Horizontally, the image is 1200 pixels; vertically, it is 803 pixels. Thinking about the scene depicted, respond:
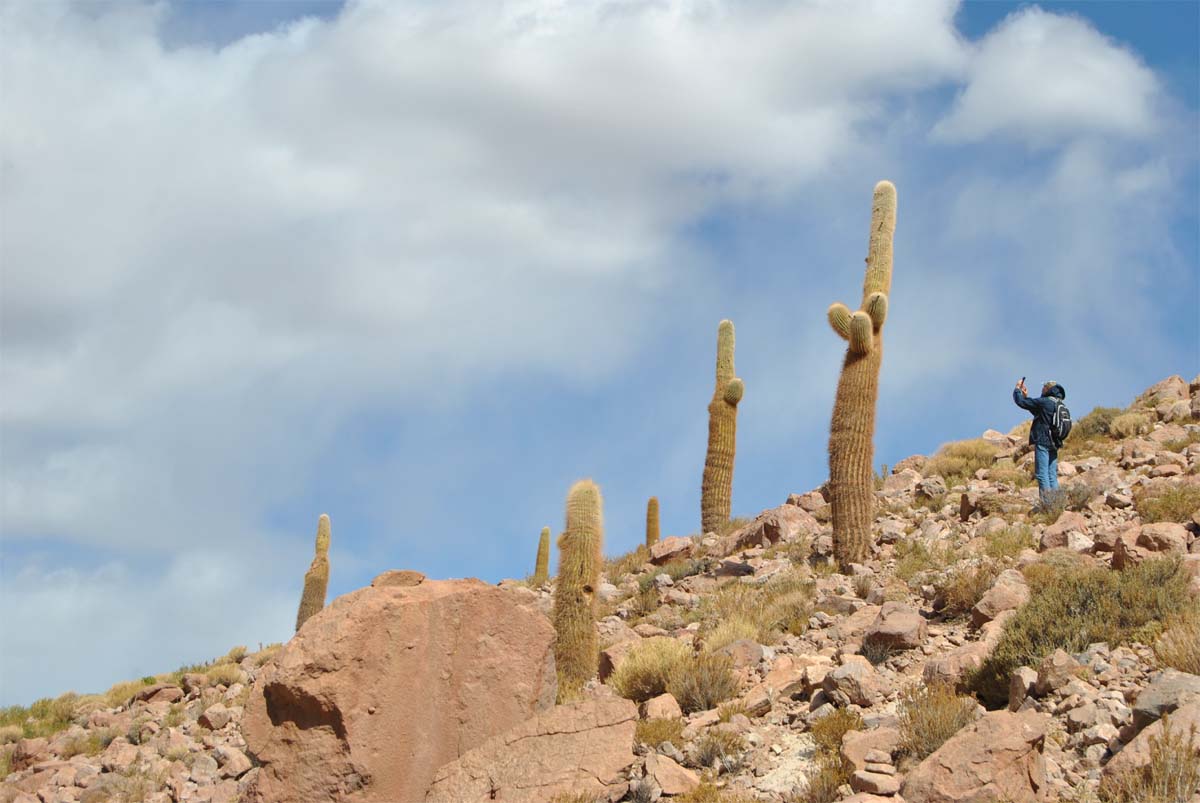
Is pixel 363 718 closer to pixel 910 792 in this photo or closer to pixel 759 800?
pixel 759 800

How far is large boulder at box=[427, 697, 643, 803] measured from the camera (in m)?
8.63

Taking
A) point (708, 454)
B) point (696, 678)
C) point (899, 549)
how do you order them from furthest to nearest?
point (708, 454), point (899, 549), point (696, 678)

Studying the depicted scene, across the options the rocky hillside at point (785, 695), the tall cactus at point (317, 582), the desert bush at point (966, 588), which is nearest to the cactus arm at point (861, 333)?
the rocky hillside at point (785, 695)

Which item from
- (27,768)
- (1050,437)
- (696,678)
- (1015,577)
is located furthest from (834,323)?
(27,768)

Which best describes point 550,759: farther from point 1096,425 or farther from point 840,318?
point 1096,425

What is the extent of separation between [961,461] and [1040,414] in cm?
538

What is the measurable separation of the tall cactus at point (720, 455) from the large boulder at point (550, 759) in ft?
45.1

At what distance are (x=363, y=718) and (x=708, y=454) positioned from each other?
1498 centimetres

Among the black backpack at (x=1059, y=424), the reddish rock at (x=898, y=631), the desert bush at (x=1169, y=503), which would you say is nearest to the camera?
the reddish rock at (x=898, y=631)

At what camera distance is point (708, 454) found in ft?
76.8

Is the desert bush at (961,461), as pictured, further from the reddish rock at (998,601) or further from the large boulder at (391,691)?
the large boulder at (391,691)

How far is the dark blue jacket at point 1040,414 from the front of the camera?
1689 cm

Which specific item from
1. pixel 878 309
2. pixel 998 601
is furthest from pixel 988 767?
pixel 878 309

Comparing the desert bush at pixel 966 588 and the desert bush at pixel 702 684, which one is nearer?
the desert bush at pixel 702 684
